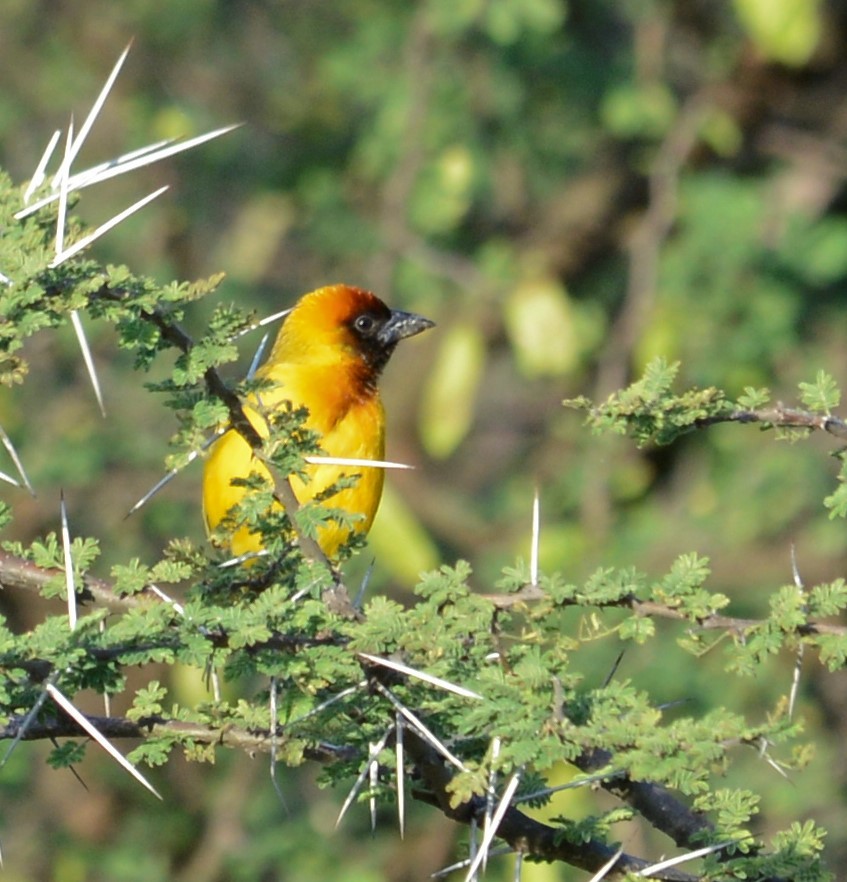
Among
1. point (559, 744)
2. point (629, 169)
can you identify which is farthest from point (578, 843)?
point (629, 169)

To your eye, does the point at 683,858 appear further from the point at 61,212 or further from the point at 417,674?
the point at 61,212

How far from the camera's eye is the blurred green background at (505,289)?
7.29m

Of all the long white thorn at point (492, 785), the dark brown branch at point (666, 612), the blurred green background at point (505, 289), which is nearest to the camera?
the long white thorn at point (492, 785)

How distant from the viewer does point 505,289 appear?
780 centimetres

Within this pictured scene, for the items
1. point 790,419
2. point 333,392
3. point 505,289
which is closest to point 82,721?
point 790,419

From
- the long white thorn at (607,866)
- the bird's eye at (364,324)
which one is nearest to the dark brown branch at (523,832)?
the long white thorn at (607,866)

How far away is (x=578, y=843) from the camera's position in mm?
2369

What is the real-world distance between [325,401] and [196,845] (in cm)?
374

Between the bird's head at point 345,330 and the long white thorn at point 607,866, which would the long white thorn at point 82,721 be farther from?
the bird's head at point 345,330

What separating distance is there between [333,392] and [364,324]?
23.8 inches

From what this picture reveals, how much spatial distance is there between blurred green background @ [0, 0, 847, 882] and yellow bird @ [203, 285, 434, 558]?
158 cm

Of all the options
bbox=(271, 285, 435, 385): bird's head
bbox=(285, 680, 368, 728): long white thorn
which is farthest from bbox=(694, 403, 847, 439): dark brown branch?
bbox=(271, 285, 435, 385): bird's head

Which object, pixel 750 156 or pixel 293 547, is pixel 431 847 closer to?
pixel 750 156

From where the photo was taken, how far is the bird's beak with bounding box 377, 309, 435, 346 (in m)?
5.20
